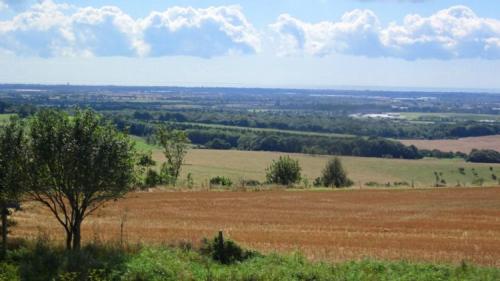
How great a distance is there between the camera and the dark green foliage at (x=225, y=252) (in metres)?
21.8

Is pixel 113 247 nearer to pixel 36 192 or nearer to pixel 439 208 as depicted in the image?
pixel 36 192

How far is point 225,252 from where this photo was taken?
21.9 meters

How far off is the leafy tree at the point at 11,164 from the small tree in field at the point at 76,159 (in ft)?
1.13

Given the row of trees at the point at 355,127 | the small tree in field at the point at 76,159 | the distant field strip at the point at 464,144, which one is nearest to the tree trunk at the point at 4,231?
the small tree in field at the point at 76,159

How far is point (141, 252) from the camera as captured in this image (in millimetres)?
21922

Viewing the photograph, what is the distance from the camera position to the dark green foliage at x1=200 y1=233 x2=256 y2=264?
71.4 feet

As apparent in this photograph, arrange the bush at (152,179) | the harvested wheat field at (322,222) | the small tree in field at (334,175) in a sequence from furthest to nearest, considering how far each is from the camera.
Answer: the small tree in field at (334,175), the bush at (152,179), the harvested wheat field at (322,222)

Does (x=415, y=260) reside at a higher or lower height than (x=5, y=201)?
lower

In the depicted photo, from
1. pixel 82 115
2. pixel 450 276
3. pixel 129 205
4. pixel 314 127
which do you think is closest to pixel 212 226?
pixel 129 205

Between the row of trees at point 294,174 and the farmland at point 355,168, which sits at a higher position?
the row of trees at point 294,174

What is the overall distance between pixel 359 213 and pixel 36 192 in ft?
75.5

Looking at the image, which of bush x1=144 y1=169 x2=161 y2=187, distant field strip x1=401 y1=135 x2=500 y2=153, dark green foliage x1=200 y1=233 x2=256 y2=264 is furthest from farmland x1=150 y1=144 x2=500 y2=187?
dark green foliage x1=200 y1=233 x2=256 y2=264

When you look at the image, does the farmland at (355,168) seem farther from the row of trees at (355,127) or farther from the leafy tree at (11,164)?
the leafy tree at (11,164)

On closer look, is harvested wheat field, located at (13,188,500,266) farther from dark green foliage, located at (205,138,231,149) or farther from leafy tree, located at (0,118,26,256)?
dark green foliage, located at (205,138,231,149)
